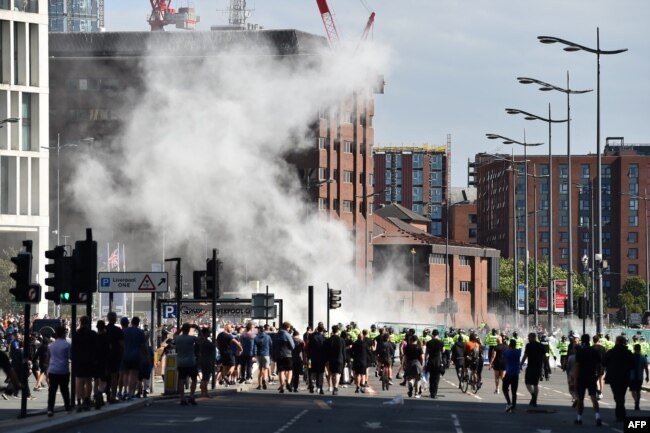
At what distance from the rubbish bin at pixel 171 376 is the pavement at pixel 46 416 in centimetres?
24

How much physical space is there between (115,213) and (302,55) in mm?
20550

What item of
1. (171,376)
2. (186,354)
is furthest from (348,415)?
(171,376)

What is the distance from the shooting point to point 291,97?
12000cm

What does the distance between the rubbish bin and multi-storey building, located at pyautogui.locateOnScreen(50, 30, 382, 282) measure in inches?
3322

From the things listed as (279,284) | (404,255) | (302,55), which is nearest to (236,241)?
(279,284)

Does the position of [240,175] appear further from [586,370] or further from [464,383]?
[586,370]

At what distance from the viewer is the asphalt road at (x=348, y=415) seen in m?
28.0

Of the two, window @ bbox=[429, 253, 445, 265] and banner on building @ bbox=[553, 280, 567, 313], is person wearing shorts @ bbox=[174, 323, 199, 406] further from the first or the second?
window @ bbox=[429, 253, 445, 265]

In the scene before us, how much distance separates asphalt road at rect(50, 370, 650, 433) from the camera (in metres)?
28.0

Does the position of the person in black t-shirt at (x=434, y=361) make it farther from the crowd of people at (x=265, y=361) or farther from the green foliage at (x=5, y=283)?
the green foliage at (x=5, y=283)

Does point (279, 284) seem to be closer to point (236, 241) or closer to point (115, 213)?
point (236, 241)

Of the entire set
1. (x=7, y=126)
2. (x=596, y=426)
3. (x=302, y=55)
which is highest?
(x=302, y=55)

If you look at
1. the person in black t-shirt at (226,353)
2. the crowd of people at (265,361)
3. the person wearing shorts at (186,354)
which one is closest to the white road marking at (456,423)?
the crowd of people at (265,361)

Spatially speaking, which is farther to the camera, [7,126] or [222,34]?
[222,34]
